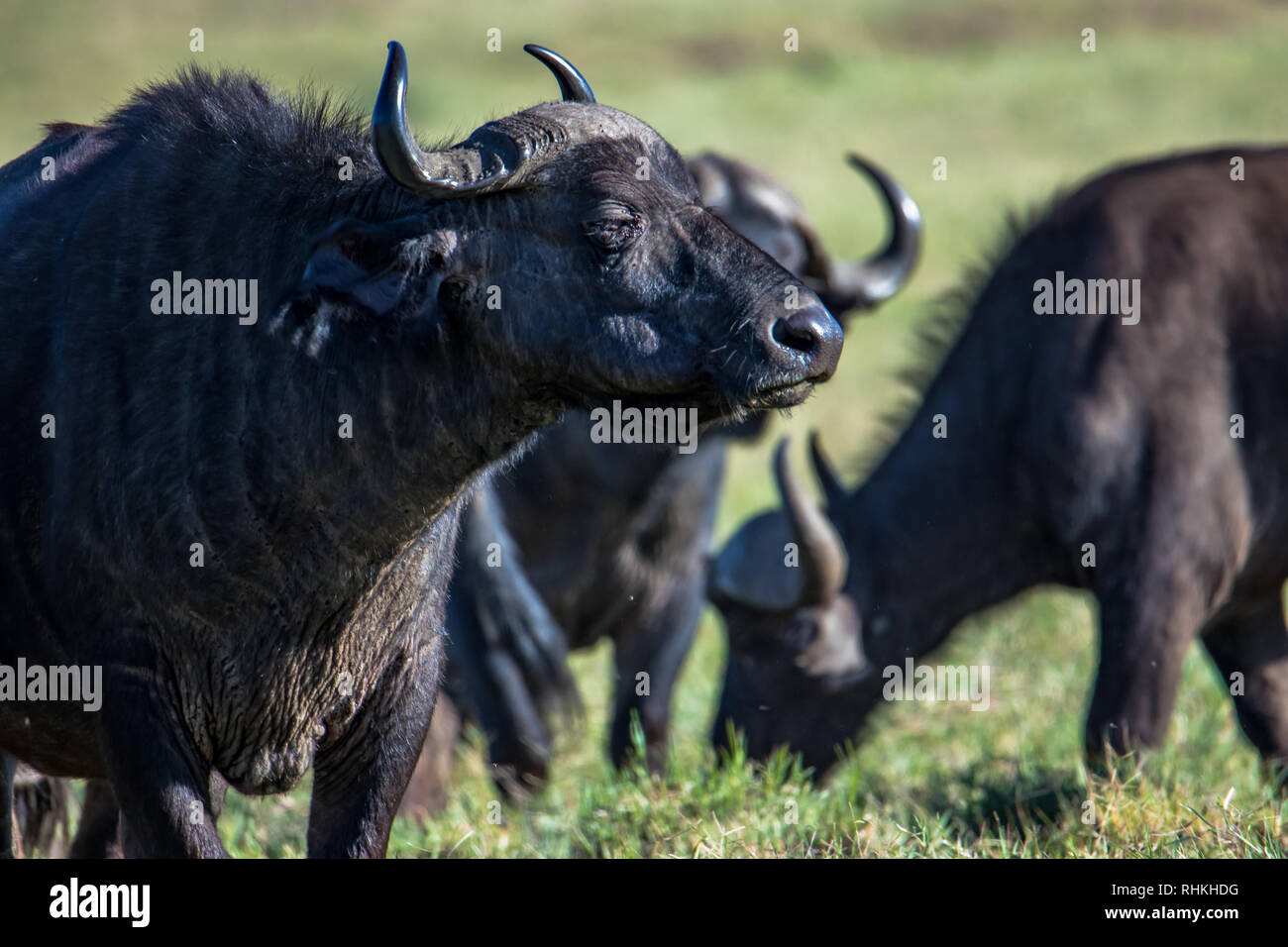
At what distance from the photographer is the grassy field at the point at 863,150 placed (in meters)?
5.38

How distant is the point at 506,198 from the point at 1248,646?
432 centimetres

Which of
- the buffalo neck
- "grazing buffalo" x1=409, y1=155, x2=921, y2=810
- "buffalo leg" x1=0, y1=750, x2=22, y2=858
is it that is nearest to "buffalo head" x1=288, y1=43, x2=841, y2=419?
"buffalo leg" x1=0, y1=750, x2=22, y2=858

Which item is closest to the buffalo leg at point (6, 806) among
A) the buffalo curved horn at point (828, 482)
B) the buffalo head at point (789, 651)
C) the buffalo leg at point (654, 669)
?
the buffalo head at point (789, 651)

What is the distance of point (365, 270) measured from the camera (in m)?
3.81

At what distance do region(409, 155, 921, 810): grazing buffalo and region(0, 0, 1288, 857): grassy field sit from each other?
35 centimetres

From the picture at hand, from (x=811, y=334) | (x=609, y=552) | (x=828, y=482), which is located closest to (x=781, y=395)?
(x=811, y=334)

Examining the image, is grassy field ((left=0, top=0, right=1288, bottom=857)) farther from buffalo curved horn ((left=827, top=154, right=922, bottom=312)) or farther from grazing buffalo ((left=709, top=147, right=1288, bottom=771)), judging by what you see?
buffalo curved horn ((left=827, top=154, right=922, bottom=312))

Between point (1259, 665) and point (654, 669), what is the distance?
2.71m

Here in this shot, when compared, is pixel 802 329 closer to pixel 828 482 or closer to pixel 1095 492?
pixel 1095 492

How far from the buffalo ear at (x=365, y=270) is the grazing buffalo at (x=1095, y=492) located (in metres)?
3.07

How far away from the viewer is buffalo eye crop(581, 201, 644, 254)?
12.1 ft

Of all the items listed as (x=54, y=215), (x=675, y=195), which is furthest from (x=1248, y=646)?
(x=54, y=215)

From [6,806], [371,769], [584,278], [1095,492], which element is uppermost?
[584,278]

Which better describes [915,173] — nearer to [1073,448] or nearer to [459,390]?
[1073,448]
